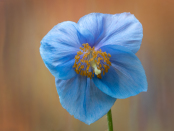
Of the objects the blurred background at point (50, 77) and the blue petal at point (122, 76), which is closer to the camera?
the blue petal at point (122, 76)

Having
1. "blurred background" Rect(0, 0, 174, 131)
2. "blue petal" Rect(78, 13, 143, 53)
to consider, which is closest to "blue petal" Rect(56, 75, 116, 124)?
"blue petal" Rect(78, 13, 143, 53)

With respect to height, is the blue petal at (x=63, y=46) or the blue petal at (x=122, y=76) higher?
the blue petal at (x=63, y=46)

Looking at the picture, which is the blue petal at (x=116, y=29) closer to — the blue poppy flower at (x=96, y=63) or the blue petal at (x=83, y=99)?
the blue poppy flower at (x=96, y=63)

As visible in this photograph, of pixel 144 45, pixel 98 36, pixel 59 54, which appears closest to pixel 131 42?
pixel 98 36

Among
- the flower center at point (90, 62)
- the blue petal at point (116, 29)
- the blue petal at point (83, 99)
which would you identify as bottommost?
the blue petal at point (83, 99)

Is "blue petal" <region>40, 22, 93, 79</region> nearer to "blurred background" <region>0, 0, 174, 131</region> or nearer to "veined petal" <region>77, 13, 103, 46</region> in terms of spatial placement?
"veined petal" <region>77, 13, 103, 46</region>

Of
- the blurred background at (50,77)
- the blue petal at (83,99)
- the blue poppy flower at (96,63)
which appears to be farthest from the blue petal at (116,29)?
the blurred background at (50,77)
